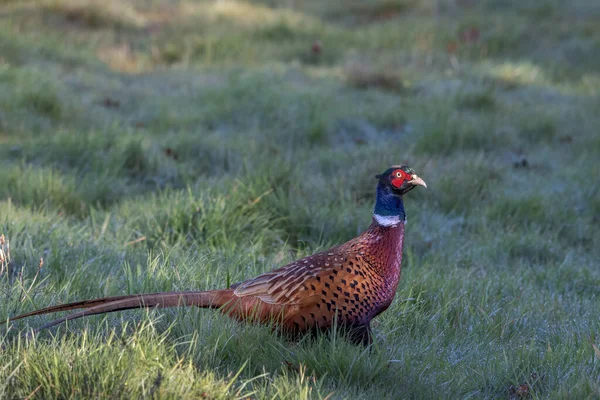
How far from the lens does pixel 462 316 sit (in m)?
3.51

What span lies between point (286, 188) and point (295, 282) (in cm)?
232

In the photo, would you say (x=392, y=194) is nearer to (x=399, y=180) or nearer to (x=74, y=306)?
(x=399, y=180)

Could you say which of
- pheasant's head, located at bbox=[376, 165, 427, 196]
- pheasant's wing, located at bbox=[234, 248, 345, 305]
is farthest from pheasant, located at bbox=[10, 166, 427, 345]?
pheasant's head, located at bbox=[376, 165, 427, 196]

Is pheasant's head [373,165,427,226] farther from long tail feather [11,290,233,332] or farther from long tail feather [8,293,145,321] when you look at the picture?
long tail feather [8,293,145,321]

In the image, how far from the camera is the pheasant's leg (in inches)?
113

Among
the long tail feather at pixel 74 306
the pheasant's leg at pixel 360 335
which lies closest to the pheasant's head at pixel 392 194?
the pheasant's leg at pixel 360 335

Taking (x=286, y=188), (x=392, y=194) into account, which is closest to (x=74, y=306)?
(x=392, y=194)

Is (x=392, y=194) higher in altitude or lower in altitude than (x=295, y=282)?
higher

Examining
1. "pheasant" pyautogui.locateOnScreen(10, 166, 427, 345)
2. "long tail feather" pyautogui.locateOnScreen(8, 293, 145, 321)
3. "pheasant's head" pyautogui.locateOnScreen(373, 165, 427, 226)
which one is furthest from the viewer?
"pheasant's head" pyautogui.locateOnScreen(373, 165, 427, 226)

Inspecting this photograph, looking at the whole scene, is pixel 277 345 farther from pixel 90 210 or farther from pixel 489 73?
pixel 489 73

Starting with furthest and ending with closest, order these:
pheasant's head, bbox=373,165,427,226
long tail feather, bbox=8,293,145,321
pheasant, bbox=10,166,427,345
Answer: pheasant's head, bbox=373,165,427,226 → pheasant, bbox=10,166,427,345 → long tail feather, bbox=8,293,145,321

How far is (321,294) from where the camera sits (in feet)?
9.45

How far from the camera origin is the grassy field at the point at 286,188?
2.72 m

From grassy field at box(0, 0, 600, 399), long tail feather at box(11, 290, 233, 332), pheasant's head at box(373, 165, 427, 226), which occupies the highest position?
pheasant's head at box(373, 165, 427, 226)
